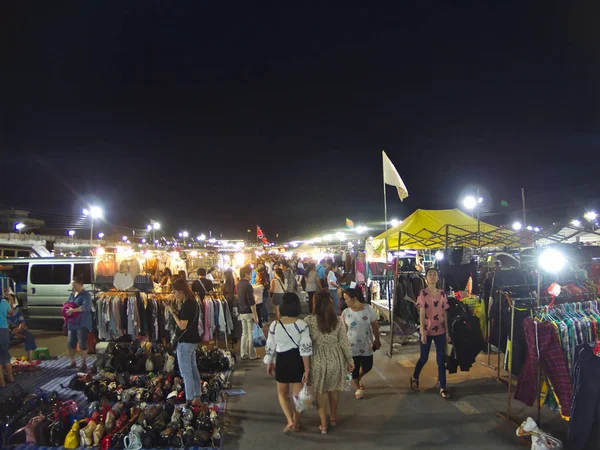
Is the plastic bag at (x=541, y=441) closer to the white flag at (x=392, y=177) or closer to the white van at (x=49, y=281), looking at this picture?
the white flag at (x=392, y=177)

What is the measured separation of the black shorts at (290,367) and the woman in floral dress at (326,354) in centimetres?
18

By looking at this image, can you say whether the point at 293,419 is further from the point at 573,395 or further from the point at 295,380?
the point at 573,395

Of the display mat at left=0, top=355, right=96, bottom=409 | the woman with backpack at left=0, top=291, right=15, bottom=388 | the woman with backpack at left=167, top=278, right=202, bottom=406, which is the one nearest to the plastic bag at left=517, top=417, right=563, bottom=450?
the woman with backpack at left=167, top=278, right=202, bottom=406

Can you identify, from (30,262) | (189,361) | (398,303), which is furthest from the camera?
(30,262)

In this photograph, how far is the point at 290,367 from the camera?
4160 millimetres

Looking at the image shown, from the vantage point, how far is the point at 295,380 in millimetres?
4160

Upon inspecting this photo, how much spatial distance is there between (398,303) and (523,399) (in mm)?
3771

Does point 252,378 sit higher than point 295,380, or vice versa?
point 295,380

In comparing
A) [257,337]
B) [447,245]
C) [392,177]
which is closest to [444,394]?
[447,245]

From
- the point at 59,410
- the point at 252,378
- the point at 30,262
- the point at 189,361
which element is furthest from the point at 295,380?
the point at 30,262

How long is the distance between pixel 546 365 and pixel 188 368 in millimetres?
4426

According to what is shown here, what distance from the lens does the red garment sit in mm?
3885

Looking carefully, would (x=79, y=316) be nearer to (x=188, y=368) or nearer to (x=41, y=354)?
(x=41, y=354)

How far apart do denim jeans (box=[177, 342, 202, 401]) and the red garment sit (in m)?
4.15
